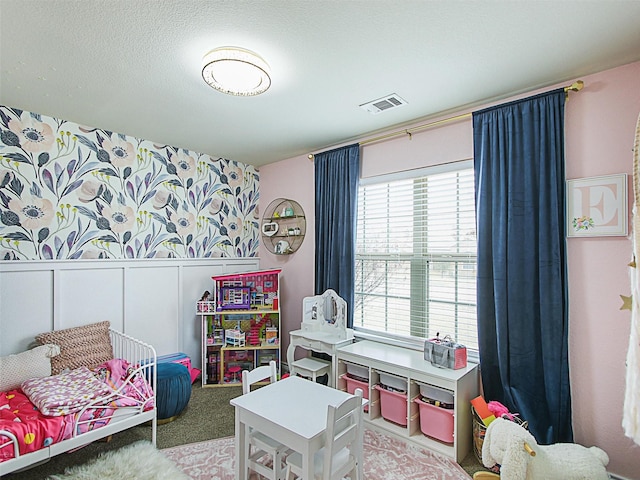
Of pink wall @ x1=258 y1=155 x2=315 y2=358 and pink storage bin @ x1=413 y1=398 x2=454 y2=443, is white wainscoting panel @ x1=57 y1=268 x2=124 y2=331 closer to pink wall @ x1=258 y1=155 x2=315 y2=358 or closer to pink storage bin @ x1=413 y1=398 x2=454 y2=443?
pink wall @ x1=258 y1=155 x2=315 y2=358

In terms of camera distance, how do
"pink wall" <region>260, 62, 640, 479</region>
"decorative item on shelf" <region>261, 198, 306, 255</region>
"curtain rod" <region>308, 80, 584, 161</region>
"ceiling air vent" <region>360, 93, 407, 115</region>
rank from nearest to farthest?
"pink wall" <region>260, 62, 640, 479</region> < "curtain rod" <region>308, 80, 584, 161</region> < "ceiling air vent" <region>360, 93, 407, 115</region> < "decorative item on shelf" <region>261, 198, 306, 255</region>

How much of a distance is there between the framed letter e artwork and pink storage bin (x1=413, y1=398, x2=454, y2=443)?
1521mm

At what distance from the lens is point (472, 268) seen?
2727 mm

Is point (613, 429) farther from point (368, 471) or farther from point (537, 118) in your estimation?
point (537, 118)

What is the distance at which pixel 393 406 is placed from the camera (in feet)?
8.87

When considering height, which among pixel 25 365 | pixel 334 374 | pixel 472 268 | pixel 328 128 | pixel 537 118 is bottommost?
pixel 334 374

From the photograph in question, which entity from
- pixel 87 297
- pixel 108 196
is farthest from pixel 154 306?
pixel 108 196

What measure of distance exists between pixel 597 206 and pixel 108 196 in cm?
398

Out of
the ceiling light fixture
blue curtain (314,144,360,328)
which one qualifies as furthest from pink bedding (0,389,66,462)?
blue curtain (314,144,360,328)

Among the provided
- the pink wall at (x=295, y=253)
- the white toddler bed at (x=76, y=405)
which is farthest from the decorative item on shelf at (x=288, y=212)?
the white toddler bed at (x=76, y=405)

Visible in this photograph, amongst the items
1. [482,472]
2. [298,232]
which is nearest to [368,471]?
[482,472]

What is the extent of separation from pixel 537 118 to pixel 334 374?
258 centimetres

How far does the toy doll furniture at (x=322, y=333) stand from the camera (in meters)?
3.16

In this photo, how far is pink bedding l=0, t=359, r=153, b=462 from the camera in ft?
6.30
